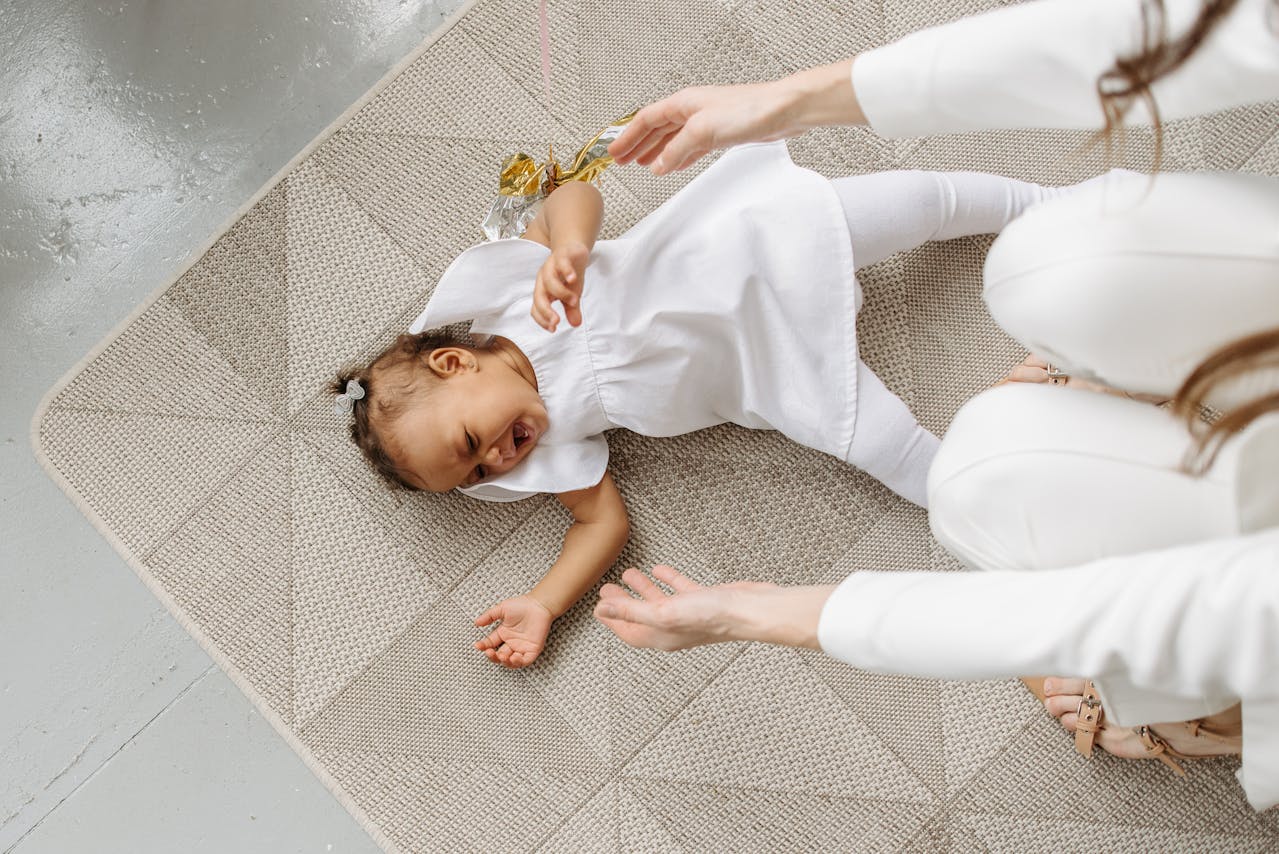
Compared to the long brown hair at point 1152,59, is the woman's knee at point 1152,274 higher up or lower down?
lower down

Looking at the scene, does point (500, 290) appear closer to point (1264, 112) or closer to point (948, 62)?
point (948, 62)

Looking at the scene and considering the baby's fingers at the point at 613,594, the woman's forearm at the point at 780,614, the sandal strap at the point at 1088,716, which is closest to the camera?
the woman's forearm at the point at 780,614

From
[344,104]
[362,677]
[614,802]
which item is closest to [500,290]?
[344,104]

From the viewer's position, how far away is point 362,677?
3.36 ft

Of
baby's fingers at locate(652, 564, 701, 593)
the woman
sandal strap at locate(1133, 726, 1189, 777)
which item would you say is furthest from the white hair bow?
sandal strap at locate(1133, 726, 1189, 777)

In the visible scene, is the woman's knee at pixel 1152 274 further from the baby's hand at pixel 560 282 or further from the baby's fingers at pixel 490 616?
the baby's fingers at pixel 490 616

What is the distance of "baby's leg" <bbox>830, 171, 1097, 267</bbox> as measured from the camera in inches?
37.4

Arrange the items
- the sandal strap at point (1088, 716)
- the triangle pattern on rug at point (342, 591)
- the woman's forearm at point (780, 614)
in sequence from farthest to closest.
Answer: the triangle pattern on rug at point (342, 591), the sandal strap at point (1088, 716), the woman's forearm at point (780, 614)

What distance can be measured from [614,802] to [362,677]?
0.29 m

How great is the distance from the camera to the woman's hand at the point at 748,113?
725 mm

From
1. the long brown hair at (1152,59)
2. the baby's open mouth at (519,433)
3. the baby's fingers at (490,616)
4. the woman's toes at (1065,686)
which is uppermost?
the long brown hair at (1152,59)

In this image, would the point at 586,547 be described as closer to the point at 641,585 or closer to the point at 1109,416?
the point at 641,585

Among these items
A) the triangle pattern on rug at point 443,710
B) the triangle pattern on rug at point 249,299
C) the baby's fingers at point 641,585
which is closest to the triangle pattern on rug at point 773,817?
the triangle pattern on rug at point 443,710

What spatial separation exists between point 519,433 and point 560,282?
7.2 inches
